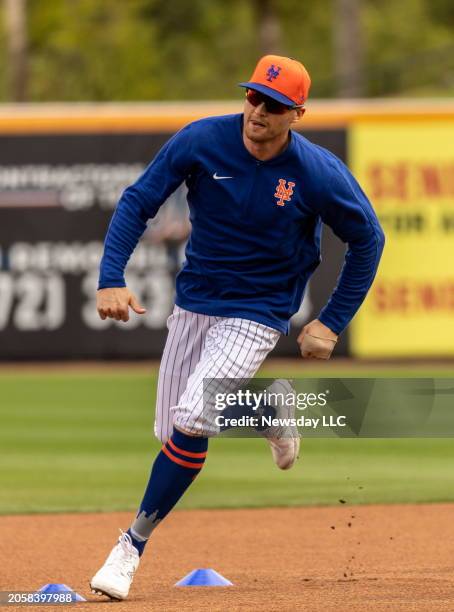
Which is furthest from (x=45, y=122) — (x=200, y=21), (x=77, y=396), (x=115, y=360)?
(x=200, y=21)

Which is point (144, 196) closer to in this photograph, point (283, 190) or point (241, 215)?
point (241, 215)

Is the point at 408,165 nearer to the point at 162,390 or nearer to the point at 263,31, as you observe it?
the point at 162,390

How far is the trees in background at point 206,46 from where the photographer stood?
26453 mm

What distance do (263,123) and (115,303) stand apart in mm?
819

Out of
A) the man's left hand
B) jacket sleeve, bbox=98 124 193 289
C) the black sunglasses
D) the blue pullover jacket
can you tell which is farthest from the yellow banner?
the black sunglasses

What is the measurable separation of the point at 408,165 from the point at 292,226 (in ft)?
35.2

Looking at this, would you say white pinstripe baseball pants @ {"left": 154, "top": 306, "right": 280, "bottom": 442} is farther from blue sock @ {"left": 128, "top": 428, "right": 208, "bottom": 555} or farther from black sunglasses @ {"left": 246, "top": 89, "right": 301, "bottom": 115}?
black sunglasses @ {"left": 246, "top": 89, "right": 301, "bottom": 115}

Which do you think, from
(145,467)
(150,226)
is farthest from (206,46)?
(145,467)

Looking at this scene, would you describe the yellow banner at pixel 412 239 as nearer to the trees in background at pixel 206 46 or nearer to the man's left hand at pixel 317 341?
the trees in background at pixel 206 46

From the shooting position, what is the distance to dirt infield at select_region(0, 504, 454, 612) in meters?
5.04

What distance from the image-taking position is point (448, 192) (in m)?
15.8

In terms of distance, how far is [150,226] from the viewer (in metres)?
15.6

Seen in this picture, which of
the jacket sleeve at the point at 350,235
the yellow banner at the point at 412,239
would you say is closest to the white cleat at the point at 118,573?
the jacket sleeve at the point at 350,235

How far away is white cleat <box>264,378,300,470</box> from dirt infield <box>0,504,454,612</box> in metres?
0.33
